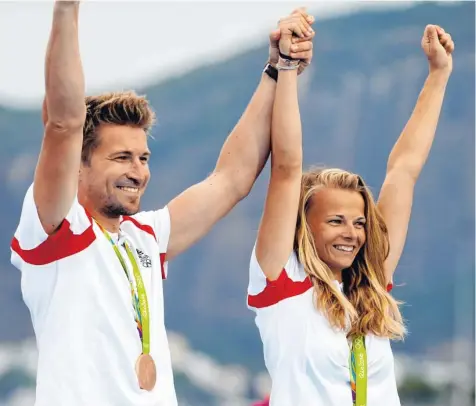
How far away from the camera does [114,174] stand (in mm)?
3256

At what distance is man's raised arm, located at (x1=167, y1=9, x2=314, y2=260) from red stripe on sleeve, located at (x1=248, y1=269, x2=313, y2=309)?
10.9 inches

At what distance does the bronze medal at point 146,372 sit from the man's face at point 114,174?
43 cm

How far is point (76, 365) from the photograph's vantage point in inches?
120

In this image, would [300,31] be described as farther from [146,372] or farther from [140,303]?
[146,372]

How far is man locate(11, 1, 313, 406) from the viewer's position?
2.94m

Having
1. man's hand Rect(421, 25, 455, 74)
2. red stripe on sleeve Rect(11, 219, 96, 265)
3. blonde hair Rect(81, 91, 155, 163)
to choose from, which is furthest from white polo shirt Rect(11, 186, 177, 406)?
man's hand Rect(421, 25, 455, 74)

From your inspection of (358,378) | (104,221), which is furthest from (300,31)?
(358,378)

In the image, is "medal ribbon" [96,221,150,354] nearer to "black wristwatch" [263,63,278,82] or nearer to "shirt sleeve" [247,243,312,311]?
"shirt sleeve" [247,243,312,311]

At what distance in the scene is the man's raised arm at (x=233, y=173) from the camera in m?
3.51

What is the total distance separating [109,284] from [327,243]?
78 centimetres

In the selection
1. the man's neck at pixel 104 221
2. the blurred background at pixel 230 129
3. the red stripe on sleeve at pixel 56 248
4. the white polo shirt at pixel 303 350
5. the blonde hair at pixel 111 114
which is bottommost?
the white polo shirt at pixel 303 350

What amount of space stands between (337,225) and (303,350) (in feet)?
1.45

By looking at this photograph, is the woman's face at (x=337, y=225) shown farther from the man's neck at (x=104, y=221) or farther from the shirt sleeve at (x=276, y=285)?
the man's neck at (x=104, y=221)

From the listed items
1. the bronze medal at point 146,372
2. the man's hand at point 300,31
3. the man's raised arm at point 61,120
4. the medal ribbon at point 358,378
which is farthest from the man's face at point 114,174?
the medal ribbon at point 358,378
